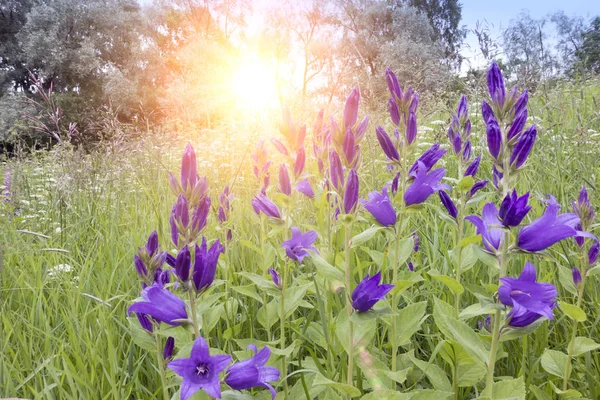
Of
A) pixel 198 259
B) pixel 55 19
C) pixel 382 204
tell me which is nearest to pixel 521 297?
pixel 382 204

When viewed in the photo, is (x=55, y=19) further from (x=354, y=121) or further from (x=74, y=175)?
(x=354, y=121)

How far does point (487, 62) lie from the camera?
3764 millimetres

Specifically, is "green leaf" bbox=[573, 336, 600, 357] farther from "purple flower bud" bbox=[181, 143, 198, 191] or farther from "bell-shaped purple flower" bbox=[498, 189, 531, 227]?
"purple flower bud" bbox=[181, 143, 198, 191]

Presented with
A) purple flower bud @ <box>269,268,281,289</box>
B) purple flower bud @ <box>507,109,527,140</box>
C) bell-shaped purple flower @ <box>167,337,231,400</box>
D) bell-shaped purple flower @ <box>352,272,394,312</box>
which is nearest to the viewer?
bell-shaped purple flower @ <box>167,337,231,400</box>

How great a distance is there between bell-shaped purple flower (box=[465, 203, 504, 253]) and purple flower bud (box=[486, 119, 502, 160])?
0.14 meters

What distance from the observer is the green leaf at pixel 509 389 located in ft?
3.53

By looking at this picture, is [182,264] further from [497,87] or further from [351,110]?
[497,87]

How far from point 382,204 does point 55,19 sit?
106 ft

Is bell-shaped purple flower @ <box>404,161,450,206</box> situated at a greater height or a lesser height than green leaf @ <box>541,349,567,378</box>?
greater

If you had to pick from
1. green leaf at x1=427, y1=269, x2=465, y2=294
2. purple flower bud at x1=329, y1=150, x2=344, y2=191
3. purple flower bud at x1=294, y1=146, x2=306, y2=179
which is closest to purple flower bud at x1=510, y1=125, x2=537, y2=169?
green leaf at x1=427, y1=269, x2=465, y2=294

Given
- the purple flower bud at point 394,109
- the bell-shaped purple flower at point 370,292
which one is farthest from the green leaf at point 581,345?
the purple flower bud at point 394,109

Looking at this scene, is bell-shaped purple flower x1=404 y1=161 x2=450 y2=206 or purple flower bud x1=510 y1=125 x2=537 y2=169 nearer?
purple flower bud x1=510 y1=125 x2=537 y2=169

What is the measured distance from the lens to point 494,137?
109cm

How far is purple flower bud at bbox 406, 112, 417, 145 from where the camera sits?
140 centimetres
